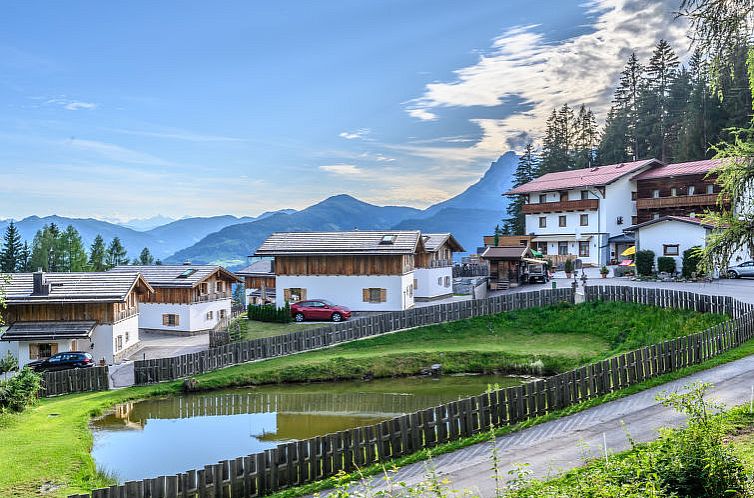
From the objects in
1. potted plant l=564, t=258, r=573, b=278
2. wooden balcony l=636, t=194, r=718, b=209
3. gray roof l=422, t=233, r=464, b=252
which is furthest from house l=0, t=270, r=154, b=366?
wooden balcony l=636, t=194, r=718, b=209

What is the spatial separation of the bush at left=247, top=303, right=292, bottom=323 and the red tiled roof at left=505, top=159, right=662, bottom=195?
38973 millimetres

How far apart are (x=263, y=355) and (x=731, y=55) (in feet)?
87.4

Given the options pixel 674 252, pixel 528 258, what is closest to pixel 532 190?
pixel 528 258

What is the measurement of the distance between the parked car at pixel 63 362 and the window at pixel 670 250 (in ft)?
139

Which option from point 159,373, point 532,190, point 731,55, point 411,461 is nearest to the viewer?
point 731,55

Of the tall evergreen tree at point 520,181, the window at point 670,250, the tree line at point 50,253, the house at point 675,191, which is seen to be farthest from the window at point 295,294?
the tree line at point 50,253

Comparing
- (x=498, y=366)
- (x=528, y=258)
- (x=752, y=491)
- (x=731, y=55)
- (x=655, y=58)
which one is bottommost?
(x=498, y=366)

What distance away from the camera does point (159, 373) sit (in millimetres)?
30344

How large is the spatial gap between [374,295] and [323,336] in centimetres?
1043

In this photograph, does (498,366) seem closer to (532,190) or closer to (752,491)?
(752,491)

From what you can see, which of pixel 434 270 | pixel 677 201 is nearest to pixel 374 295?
pixel 434 270

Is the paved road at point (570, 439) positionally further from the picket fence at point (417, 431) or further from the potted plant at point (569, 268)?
the potted plant at point (569, 268)

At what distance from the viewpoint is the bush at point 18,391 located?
2242 centimetres

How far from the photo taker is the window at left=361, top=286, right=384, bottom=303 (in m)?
44.6
